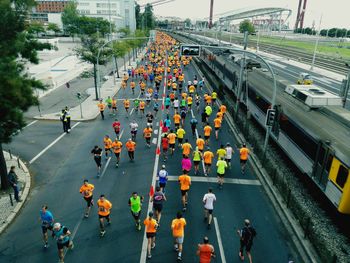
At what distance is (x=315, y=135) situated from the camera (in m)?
13.5

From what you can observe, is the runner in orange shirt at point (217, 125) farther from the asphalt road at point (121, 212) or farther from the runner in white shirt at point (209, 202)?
the runner in white shirt at point (209, 202)

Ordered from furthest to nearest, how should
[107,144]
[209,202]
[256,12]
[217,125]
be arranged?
[256,12], [217,125], [107,144], [209,202]

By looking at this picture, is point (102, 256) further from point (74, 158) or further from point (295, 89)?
point (295, 89)

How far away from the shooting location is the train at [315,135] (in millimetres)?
11268

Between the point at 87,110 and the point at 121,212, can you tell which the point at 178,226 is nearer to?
the point at 121,212

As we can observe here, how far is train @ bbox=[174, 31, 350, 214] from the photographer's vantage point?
11.3m

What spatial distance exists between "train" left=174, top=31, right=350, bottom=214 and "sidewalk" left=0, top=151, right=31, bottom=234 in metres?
12.4

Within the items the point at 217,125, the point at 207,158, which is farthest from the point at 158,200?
the point at 217,125

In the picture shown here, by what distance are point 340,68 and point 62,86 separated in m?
48.3

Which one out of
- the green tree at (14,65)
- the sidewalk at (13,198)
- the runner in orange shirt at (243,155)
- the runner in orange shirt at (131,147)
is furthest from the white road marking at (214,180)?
the green tree at (14,65)

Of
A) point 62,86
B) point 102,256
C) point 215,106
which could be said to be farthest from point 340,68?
point 102,256

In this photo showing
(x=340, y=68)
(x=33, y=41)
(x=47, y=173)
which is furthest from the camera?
(x=340, y=68)

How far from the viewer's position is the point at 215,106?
29547 millimetres

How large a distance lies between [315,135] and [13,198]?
13410 mm
